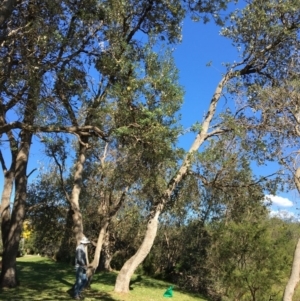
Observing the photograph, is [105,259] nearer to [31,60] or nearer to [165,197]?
[165,197]

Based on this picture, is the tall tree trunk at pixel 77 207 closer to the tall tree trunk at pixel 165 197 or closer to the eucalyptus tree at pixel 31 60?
the tall tree trunk at pixel 165 197

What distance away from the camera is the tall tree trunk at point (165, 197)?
15547mm

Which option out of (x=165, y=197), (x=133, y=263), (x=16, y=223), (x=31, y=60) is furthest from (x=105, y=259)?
(x=31, y=60)

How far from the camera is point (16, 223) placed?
1364 centimetres

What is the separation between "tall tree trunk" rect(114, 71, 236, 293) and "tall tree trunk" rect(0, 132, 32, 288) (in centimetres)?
396

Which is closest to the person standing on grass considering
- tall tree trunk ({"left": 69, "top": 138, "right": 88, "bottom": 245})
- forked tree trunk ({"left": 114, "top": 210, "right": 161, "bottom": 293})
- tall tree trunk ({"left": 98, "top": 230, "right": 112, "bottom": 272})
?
tall tree trunk ({"left": 69, "top": 138, "right": 88, "bottom": 245})

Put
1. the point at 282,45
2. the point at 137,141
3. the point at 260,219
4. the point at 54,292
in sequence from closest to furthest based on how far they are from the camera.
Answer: the point at 137,141 → the point at 54,292 → the point at 282,45 → the point at 260,219

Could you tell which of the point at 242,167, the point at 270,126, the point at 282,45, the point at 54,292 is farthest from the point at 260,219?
the point at 54,292

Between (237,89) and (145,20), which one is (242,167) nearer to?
(237,89)

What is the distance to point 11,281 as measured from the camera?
13.3 metres

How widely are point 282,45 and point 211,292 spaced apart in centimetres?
1369

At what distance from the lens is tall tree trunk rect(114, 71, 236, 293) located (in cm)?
1555

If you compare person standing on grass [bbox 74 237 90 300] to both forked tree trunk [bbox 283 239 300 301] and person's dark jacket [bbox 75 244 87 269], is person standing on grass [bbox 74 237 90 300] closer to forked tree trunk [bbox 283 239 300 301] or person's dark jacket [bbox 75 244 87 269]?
person's dark jacket [bbox 75 244 87 269]

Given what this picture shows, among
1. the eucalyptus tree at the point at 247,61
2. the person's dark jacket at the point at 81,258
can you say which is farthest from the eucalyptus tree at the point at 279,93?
the person's dark jacket at the point at 81,258
